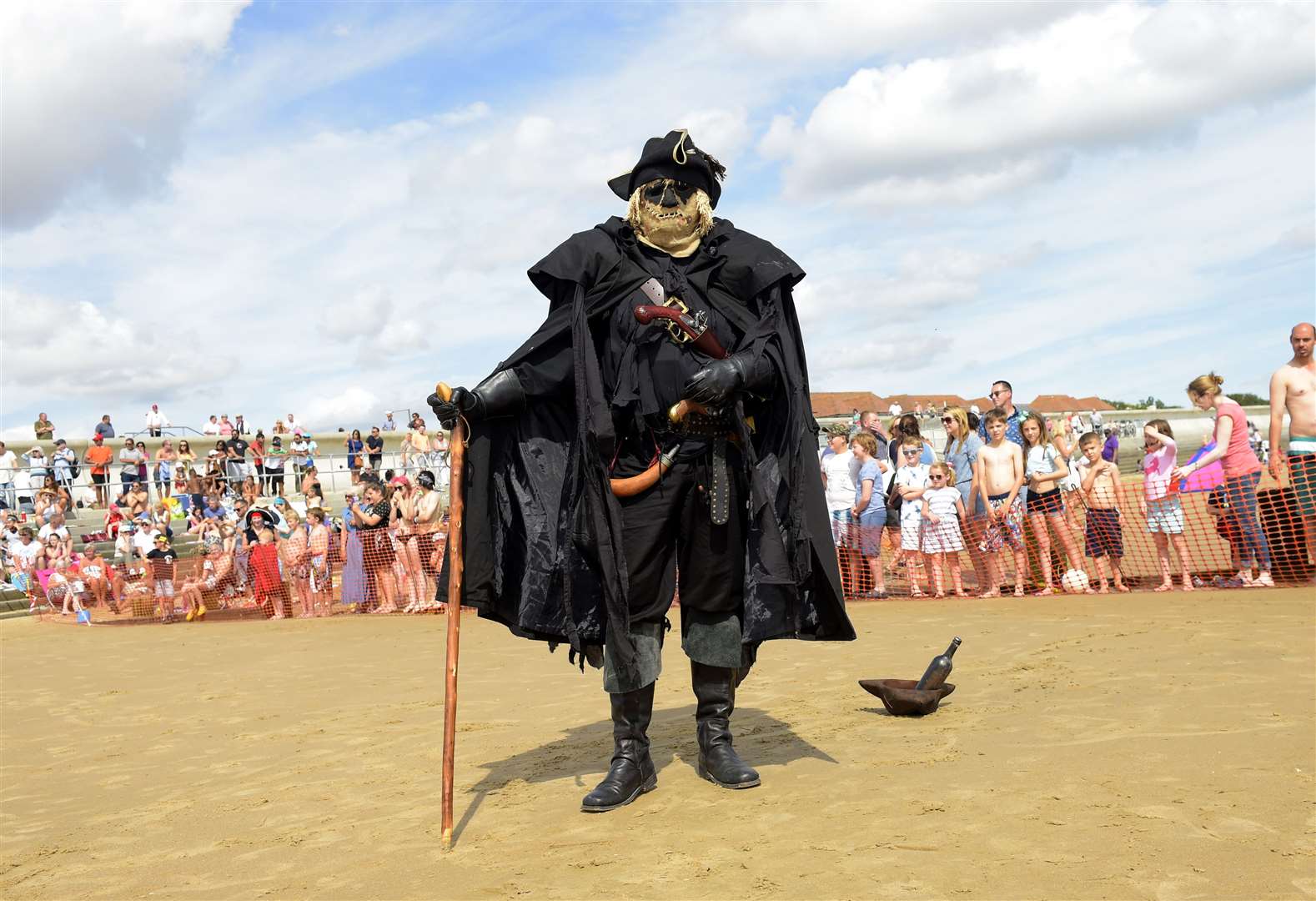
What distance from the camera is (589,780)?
164 inches

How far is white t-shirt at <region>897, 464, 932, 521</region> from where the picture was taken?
10164mm

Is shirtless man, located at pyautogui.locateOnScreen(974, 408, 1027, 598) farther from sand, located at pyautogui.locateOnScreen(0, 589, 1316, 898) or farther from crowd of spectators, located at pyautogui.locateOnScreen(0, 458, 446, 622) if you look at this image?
crowd of spectators, located at pyautogui.locateOnScreen(0, 458, 446, 622)

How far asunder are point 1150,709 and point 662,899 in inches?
106

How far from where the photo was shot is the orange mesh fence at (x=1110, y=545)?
28.2 ft

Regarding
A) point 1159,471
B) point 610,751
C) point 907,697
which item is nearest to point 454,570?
point 610,751

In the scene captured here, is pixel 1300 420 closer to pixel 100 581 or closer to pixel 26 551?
pixel 100 581

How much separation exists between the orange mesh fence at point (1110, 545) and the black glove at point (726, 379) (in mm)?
6352

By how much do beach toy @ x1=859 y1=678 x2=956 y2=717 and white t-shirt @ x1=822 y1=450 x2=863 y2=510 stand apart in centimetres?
579

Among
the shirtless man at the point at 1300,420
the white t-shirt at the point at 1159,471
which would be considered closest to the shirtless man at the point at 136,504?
the white t-shirt at the point at 1159,471

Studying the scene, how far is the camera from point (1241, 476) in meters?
8.62

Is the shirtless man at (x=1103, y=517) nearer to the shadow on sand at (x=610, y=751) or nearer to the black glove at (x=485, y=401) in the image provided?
the shadow on sand at (x=610, y=751)

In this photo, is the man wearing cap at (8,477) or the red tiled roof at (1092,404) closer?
the man wearing cap at (8,477)

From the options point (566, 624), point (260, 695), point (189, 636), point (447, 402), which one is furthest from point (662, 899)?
point (189, 636)

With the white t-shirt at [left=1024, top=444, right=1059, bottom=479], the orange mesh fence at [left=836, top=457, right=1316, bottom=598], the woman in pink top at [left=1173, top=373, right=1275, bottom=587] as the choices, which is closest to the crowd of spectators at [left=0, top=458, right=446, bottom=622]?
the orange mesh fence at [left=836, top=457, right=1316, bottom=598]
